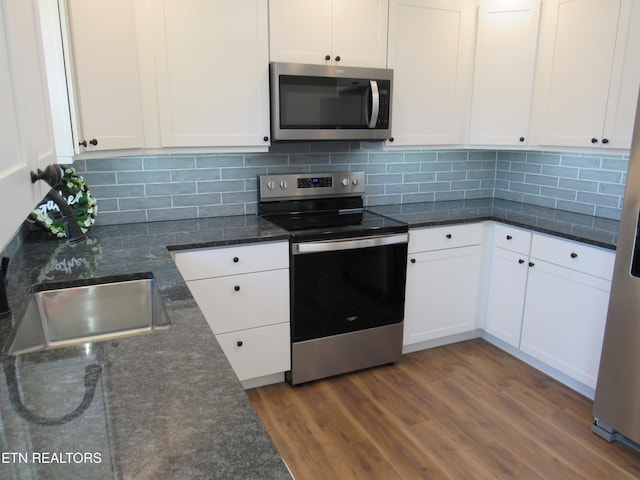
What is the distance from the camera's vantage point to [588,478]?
2.00 metres

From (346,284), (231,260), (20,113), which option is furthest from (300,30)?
(20,113)

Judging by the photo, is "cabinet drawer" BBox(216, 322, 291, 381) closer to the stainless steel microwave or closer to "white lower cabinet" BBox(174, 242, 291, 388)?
"white lower cabinet" BBox(174, 242, 291, 388)

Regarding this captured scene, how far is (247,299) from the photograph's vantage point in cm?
244

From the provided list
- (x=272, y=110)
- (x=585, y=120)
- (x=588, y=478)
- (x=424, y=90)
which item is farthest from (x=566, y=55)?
(x=588, y=478)

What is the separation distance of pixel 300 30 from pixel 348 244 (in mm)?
1167

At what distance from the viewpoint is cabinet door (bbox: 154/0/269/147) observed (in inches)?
87.7

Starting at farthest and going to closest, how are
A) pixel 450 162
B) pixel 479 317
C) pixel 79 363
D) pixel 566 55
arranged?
pixel 450 162
pixel 479 317
pixel 566 55
pixel 79 363

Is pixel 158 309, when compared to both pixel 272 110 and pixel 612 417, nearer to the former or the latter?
pixel 272 110

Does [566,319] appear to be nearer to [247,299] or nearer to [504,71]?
[504,71]

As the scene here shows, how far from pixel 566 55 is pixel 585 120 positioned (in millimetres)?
392

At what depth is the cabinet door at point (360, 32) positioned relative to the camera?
2.53 m

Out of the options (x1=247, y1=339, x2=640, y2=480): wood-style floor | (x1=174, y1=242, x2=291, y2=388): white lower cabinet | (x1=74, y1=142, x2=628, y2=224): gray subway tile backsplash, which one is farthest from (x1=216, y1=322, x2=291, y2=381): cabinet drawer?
(x1=74, y1=142, x2=628, y2=224): gray subway tile backsplash

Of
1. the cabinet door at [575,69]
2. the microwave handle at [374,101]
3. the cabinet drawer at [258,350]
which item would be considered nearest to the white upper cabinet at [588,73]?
the cabinet door at [575,69]

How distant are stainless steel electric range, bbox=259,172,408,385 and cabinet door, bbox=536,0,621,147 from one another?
3.63ft
